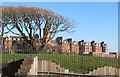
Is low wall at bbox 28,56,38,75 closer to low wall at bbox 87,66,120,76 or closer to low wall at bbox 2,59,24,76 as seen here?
low wall at bbox 2,59,24,76

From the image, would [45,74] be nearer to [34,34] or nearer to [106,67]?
[106,67]

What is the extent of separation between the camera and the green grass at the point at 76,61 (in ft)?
33.1

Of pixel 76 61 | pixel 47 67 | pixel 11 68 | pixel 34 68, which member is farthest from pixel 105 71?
pixel 11 68

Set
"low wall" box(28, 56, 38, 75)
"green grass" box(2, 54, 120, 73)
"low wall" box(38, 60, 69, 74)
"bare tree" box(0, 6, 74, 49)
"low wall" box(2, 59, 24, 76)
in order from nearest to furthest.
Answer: "low wall" box(28, 56, 38, 75) < "low wall" box(2, 59, 24, 76) < "low wall" box(38, 60, 69, 74) < "green grass" box(2, 54, 120, 73) < "bare tree" box(0, 6, 74, 49)

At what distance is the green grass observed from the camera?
10.1 m

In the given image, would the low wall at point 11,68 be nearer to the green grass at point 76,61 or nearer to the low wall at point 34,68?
the low wall at point 34,68

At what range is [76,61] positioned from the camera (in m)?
10.1

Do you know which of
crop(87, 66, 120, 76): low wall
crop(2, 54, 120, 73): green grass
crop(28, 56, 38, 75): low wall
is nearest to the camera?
crop(28, 56, 38, 75): low wall

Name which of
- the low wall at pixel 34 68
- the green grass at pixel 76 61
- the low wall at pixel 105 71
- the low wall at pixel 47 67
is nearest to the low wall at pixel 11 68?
the low wall at pixel 34 68

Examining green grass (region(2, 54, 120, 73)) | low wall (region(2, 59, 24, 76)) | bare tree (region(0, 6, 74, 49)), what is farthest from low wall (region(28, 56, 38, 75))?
bare tree (region(0, 6, 74, 49))

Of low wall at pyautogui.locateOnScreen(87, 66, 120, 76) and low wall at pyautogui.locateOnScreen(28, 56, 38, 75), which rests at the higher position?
low wall at pyautogui.locateOnScreen(28, 56, 38, 75)

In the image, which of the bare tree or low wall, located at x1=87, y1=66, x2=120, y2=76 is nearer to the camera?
low wall, located at x1=87, y1=66, x2=120, y2=76

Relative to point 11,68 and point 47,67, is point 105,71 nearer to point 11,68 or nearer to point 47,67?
point 47,67

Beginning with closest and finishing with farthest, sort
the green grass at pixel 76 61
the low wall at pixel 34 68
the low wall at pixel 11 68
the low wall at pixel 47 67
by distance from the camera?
the low wall at pixel 34 68 < the low wall at pixel 11 68 < the low wall at pixel 47 67 < the green grass at pixel 76 61
